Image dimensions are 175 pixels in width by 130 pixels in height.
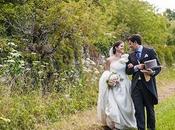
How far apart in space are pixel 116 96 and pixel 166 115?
255cm

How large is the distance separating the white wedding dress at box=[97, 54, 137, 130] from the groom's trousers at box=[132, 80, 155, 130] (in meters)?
0.78

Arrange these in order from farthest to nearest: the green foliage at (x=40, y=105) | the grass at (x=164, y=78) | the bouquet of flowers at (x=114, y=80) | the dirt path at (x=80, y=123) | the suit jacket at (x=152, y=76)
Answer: the grass at (x=164, y=78)
the dirt path at (x=80, y=123)
the bouquet of flowers at (x=114, y=80)
the green foliage at (x=40, y=105)
the suit jacket at (x=152, y=76)

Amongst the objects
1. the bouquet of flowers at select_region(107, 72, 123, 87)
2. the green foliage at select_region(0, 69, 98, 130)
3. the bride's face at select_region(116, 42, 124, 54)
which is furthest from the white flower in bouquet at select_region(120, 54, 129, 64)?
the green foliage at select_region(0, 69, 98, 130)

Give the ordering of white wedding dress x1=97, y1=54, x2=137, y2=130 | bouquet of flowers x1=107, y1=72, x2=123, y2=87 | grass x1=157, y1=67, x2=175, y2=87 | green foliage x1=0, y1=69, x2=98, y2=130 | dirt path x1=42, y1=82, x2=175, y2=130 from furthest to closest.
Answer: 1. grass x1=157, y1=67, x2=175, y2=87
2. dirt path x1=42, y1=82, x2=175, y2=130
3. bouquet of flowers x1=107, y1=72, x2=123, y2=87
4. white wedding dress x1=97, y1=54, x2=137, y2=130
5. green foliage x1=0, y1=69, x2=98, y2=130

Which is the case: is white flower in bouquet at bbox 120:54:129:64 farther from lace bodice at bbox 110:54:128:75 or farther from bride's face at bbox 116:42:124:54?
bride's face at bbox 116:42:124:54

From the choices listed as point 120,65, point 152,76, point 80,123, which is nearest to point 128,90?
point 120,65

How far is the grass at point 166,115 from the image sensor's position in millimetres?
11845

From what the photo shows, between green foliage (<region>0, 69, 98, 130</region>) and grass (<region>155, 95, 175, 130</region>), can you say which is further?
grass (<region>155, 95, 175, 130</region>)

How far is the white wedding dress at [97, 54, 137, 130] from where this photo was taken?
11.6m

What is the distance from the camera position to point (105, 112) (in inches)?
470

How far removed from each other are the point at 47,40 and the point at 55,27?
50 centimetres

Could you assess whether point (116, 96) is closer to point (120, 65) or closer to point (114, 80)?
point (114, 80)

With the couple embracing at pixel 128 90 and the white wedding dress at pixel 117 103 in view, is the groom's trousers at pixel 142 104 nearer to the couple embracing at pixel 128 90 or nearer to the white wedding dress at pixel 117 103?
the couple embracing at pixel 128 90

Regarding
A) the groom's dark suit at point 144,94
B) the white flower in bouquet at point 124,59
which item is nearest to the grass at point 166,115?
the groom's dark suit at point 144,94
